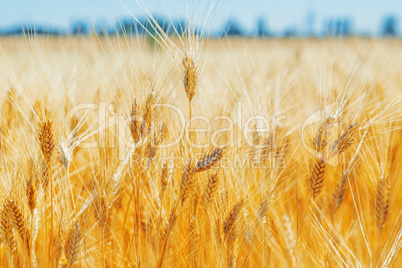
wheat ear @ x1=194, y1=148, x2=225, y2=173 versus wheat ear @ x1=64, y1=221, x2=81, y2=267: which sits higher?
wheat ear @ x1=194, y1=148, x2=225, y2=173

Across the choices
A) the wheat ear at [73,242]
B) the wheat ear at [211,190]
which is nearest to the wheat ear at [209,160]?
the wheat ear at [211,190]

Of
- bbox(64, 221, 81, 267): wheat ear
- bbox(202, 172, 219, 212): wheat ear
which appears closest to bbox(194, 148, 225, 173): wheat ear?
bbox(202, 172, 219, 212): wheat ear

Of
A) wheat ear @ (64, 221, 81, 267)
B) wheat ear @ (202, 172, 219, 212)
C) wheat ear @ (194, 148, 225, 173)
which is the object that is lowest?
wheat ear @ (64, 221, 81, 267)

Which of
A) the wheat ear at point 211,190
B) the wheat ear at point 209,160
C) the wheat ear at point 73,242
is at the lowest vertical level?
the wheat ear at point 73,242

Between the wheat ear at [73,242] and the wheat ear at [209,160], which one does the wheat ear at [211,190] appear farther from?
the wheat ear at [73,242]

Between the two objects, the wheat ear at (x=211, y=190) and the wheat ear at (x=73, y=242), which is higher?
the wheat ear at (x=211, y=190)

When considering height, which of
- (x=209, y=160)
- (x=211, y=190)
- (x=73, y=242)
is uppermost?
(x=209, y=160)

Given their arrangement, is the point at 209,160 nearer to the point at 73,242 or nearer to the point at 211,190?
the point at 211,190

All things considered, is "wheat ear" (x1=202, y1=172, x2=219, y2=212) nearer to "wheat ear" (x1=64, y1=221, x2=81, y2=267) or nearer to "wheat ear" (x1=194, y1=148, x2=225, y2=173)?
"wheat ear" (x1=194, y1=148, x2=225, y2=173)

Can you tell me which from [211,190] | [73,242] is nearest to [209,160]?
[211,190]

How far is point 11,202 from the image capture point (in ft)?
3.39

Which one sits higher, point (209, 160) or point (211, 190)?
point (209, 160)

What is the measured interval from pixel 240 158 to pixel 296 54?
416 cm

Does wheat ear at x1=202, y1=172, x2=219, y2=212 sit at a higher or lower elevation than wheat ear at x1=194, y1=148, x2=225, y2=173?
lower
